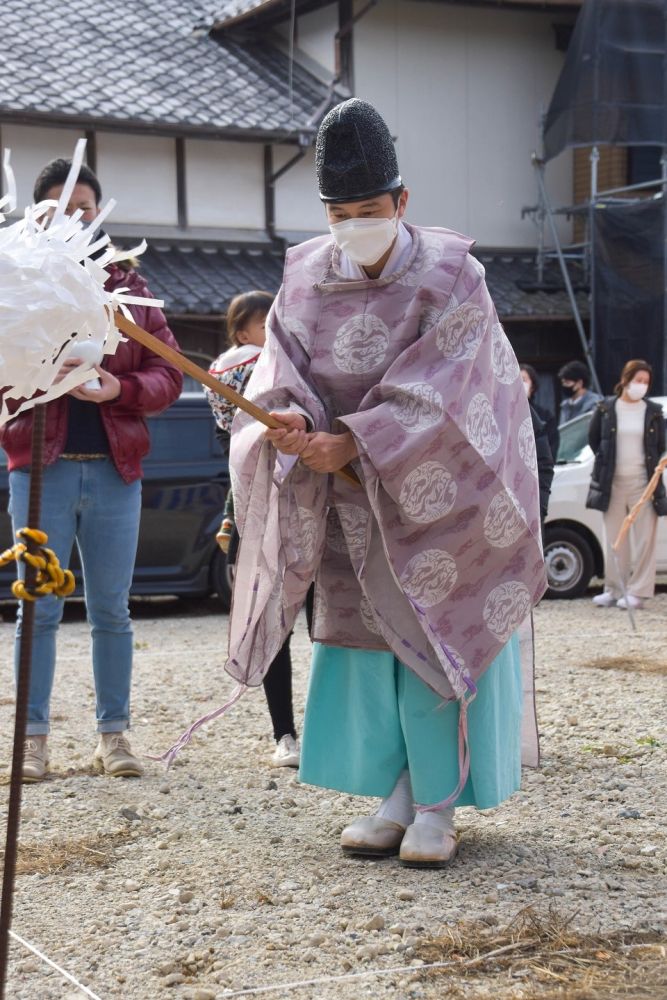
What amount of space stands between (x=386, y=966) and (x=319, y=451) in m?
1.29

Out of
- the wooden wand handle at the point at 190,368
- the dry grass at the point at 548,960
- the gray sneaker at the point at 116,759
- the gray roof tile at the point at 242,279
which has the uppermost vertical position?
the gray roof tile at the point at 242,279

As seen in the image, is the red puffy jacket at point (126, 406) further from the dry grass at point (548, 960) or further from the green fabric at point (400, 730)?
the dry grass at point (548, 960)

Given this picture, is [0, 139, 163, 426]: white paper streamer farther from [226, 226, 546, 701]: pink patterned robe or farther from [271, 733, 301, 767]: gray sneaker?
[271, 733, 301, 767]: gray sneaker

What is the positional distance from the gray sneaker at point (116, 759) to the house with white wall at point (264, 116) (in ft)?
32.4

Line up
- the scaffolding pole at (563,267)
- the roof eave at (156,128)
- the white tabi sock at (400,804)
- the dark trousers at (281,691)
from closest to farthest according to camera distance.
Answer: the white tabi sock at (400,804) < the dark trousers at (281,691) < the roof eave at (156,128) < the scaffolding pole at (563,267)

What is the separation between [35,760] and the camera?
466 centimetres

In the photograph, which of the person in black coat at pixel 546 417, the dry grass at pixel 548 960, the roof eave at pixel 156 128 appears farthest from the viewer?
the roof eave at pixel 156 128

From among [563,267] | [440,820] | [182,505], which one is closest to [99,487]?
[440,820]

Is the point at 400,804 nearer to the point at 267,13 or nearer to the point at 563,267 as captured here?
the point at 563,267

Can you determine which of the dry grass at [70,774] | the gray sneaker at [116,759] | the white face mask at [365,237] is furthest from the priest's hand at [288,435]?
the dry grass at [70,774]

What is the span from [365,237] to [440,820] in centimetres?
163

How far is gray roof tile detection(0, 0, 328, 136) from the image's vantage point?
575 inches

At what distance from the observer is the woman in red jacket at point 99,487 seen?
4.51 meters

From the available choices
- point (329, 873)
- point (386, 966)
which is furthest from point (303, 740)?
point (386, 966)
